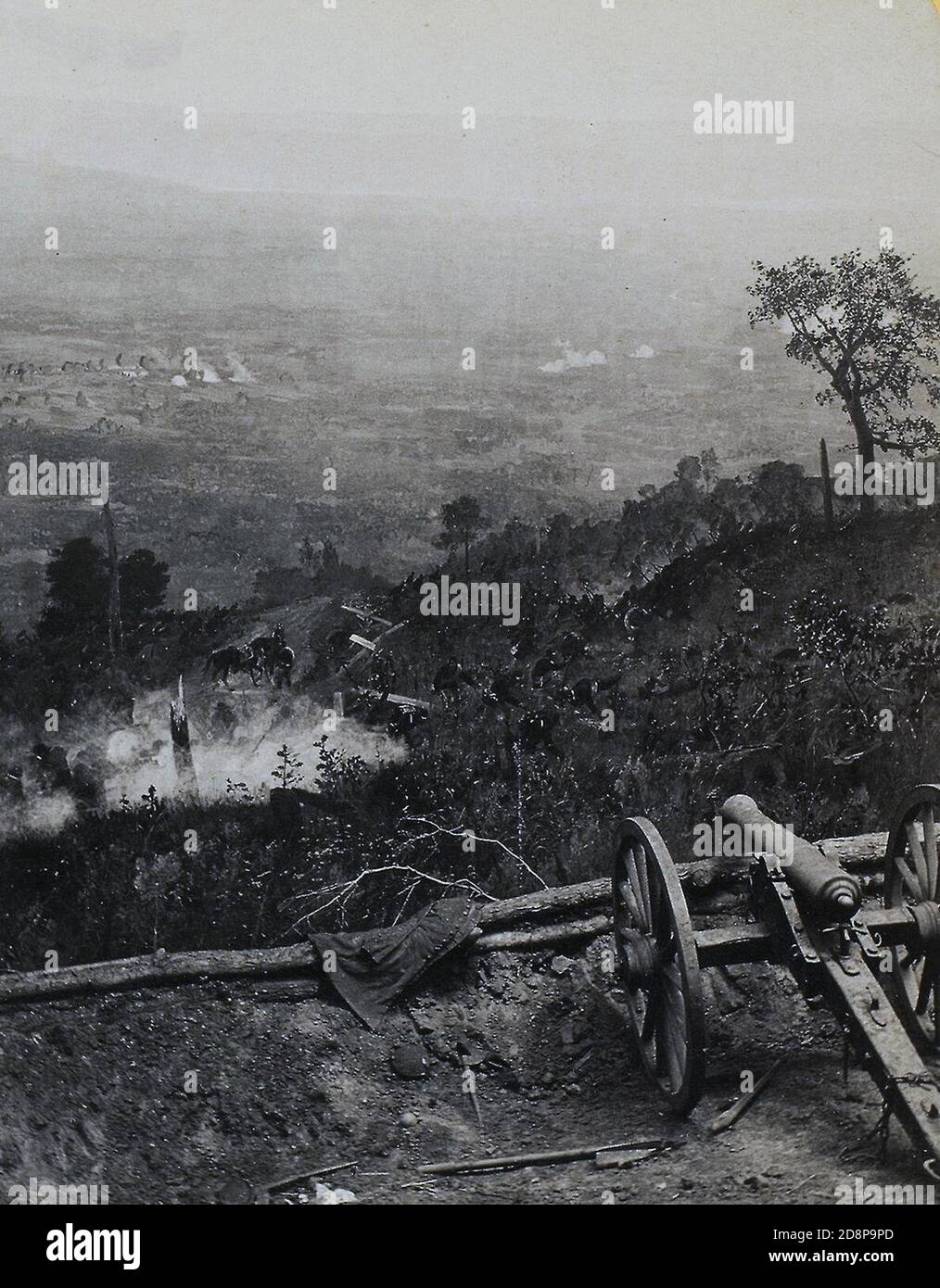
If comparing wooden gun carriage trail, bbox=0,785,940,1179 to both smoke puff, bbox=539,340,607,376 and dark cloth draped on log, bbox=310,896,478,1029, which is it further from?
smoke puff, bbox=539,340,607,376

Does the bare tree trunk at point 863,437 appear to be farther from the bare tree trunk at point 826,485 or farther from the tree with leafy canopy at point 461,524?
the tree with leafy canopy at point 461,524

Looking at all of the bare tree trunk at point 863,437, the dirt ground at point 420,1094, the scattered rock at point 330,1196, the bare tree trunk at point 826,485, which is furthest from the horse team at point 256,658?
the bare tree trunk at point 863,437

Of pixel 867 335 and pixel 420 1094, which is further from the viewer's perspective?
A: pixel 867 335

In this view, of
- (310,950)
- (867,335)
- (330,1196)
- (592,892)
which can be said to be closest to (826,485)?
(867,335)

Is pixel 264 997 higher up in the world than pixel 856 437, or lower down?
lower down

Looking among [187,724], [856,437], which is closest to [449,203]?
[856,437]

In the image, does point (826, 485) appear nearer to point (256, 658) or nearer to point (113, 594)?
point (256, 658)
